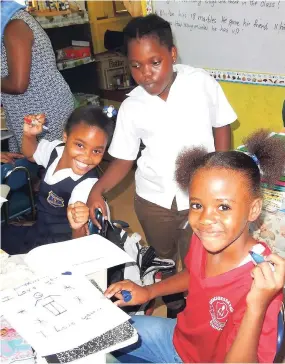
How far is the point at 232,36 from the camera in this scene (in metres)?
2.38

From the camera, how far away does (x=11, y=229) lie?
1.90 metres

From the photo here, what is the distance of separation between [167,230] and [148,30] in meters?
0.72

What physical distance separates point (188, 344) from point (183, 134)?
0.73 m

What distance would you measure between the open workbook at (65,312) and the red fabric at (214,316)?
0.61ft

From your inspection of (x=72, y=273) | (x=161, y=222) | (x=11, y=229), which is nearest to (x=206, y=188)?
(x=72, y=273)

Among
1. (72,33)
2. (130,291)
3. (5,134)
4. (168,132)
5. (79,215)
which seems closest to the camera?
(130,291)

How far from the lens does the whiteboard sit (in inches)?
88.2

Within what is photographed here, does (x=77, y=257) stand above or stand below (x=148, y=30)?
below

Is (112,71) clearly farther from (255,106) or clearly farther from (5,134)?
(255,106)

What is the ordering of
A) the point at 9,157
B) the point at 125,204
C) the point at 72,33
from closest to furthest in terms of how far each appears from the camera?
the point at 9,157 → the point at 125,204 → the point at 72,33


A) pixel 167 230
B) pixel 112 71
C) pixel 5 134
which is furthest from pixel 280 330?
pixel 112 71

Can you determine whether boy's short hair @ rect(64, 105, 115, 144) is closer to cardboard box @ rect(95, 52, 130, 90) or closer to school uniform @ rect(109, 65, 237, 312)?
school uniform @ rect(109, 65, 237, 312)

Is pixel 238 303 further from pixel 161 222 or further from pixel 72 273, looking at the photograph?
pixel 161 222

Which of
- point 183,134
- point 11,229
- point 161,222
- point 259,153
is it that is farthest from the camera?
point 11,229
